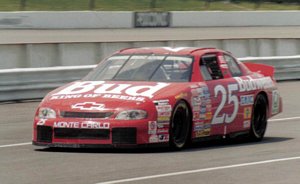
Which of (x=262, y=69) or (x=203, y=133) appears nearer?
(x=203, y=133)

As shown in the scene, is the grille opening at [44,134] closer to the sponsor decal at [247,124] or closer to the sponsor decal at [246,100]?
the sponsor decal at [246,100]

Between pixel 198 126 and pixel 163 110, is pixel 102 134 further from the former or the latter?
pixel 198 126

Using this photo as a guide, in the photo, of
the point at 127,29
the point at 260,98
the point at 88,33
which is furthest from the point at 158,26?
the point at 260,98

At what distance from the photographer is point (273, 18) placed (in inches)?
1804

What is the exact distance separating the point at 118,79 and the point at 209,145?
5.25 ft

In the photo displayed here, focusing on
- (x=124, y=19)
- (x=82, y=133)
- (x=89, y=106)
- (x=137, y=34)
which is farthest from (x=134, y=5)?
(x=82, y=133)

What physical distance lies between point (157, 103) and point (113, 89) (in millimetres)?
664

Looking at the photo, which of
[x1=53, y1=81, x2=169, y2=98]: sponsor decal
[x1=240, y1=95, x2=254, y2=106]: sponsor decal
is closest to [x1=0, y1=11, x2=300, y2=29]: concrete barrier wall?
[x1=240, y1=95, x2=254, y2=106]: sponsor decal

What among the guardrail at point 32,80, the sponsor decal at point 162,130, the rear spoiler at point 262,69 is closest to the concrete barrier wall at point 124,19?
the guardrail at point 32,80

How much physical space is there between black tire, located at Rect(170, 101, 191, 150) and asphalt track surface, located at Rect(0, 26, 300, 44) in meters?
23.5

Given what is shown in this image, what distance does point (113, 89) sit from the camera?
35.3 ft

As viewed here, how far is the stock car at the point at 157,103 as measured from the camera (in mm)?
10250

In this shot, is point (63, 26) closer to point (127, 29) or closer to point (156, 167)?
point (127, 29)

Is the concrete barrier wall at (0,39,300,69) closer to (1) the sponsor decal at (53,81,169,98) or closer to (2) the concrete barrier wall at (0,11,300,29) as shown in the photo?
(1) the sponsor decal at (53,81,169,98)
